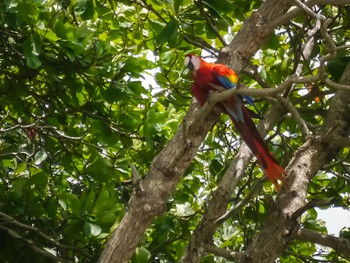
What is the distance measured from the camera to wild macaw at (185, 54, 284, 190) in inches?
92.6

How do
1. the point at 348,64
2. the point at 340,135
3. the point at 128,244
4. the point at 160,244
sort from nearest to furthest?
1. the point at 128,244
2. the point at 340,135
3. the point at 348,64
4. the point at 160,244

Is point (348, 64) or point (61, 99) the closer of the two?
point (348, 64)

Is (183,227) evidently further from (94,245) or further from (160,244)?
(94,245)

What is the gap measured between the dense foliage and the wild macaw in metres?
0.10

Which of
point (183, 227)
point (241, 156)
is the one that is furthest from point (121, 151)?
point (241, 156)

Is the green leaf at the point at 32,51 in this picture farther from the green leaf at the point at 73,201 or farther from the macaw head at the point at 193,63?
the macaw head at the point at 193,63

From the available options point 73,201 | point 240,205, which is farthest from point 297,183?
point 73,201

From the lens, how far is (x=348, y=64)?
8.14ft

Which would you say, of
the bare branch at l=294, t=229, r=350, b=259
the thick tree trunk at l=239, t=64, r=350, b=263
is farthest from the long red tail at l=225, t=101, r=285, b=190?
the bare branch at l=294, t=229, r=350, b=259

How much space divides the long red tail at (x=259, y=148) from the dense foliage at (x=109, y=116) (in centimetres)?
10

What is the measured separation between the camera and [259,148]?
242 centimetres

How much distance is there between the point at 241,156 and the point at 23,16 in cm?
93

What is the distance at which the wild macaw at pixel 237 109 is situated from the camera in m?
2.35

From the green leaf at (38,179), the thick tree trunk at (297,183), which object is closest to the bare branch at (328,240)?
the thick tree trunk at (297,183)
